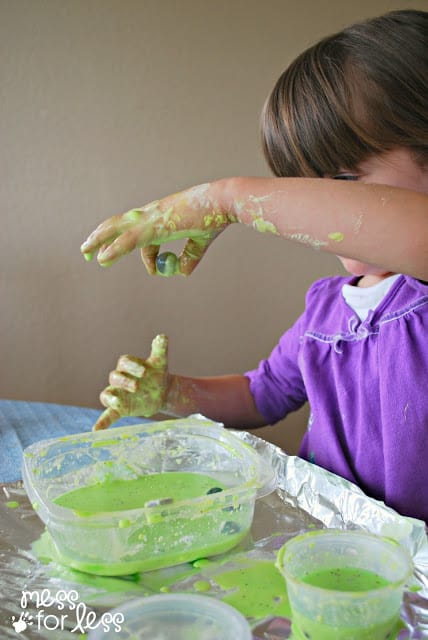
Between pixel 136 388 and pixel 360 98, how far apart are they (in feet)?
1.54

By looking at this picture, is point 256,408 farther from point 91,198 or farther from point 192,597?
point 91,198

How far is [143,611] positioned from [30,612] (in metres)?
0.09

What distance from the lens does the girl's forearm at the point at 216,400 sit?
96cm

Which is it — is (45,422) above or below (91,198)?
below

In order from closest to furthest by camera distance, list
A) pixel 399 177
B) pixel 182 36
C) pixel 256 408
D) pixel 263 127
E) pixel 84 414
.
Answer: pixel 399 177
pixel 263 127
pixel 256 408
pixel 84 414
pixel 182 36

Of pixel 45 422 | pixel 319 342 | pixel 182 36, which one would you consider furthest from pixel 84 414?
pixel 182 36

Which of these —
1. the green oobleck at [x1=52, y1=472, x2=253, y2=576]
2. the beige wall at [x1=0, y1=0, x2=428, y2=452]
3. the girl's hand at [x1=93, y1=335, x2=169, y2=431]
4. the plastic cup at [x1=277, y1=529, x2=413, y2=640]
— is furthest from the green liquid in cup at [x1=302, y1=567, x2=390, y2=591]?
the beige wall at [x1=0, y1=0, x2=428, y2=452]

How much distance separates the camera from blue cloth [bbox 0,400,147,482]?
93 centimetres

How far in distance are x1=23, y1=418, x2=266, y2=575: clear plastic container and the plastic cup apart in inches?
4.6

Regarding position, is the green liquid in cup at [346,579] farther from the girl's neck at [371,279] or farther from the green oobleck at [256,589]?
the girl's neck at [371,279]

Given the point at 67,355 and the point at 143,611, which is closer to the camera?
the point at 143,611

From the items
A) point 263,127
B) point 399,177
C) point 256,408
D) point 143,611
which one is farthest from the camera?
point 256,408

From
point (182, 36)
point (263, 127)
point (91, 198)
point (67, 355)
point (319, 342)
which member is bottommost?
point (67, 355)

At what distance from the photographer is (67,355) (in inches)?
76.6
